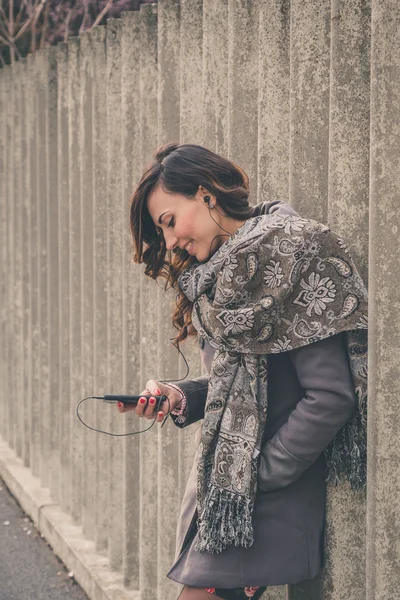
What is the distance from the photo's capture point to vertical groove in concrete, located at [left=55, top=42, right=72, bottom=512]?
5.85 meters

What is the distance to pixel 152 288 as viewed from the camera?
4449mm

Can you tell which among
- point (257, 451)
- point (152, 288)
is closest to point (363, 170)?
point (257, 451)

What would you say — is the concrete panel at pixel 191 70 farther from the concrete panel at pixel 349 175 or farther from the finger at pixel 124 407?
the finger at pixel 124 407

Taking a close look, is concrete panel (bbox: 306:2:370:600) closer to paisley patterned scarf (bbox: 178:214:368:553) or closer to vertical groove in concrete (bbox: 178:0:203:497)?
paisley patterned scarf (bbox: 178:214:368:553)

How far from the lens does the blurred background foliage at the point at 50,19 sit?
29.9ft

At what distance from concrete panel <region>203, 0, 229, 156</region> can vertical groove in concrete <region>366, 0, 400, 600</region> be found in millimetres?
1235

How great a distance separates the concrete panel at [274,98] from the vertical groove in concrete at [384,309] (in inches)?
29.7

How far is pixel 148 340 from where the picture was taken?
4.52 metres

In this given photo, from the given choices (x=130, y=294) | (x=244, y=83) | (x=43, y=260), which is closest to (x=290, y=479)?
(x=244, y=83)

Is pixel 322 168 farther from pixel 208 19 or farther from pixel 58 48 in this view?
pixel 58 48

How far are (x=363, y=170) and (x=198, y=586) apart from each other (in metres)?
1.31

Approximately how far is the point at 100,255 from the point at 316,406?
2.70m

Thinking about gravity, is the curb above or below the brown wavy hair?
below

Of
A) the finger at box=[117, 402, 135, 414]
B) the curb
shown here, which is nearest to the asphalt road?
the curb
